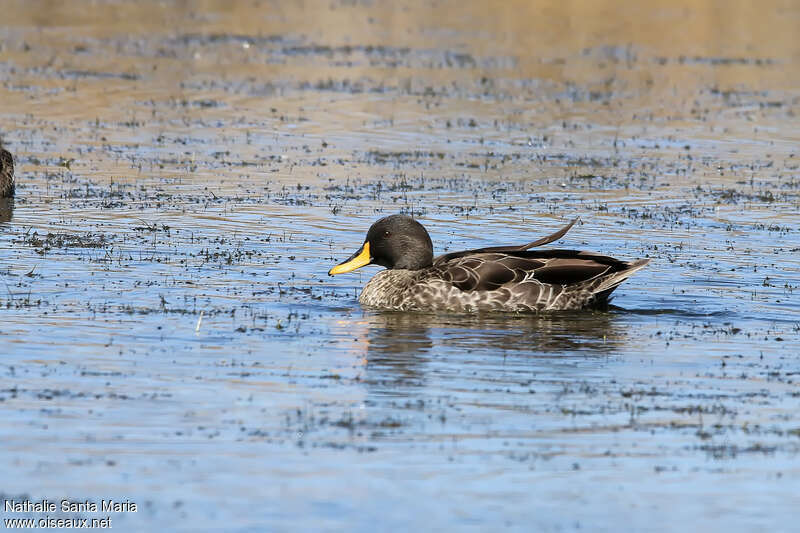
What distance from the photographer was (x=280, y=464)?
371 inches

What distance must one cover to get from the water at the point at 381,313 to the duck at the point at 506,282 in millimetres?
234

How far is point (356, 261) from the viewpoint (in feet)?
51.3

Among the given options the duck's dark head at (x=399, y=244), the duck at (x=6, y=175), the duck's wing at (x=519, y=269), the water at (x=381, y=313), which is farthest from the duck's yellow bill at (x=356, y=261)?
the duck at (x=6, y=175)

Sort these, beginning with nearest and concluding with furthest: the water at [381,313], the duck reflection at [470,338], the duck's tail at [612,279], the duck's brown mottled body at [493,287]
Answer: the water at [381,313] → the duck reflection at [470,338] → the duck's brown mottled body at [493,287] → the duck's tail at [612,279]

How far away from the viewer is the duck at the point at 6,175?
21.0 m

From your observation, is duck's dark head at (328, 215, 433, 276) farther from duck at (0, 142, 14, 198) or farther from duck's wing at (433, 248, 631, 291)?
duck at (0, 142, 14, 198)

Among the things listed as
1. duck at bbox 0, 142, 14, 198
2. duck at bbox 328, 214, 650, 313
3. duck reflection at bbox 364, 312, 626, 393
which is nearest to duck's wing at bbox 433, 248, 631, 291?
duck at bbox 328, 214, 650, 313

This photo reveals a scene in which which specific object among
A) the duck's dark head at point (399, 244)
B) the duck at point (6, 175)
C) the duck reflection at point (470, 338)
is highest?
the duck at point (6, 175)

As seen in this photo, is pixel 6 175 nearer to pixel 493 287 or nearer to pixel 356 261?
pixel 356 261

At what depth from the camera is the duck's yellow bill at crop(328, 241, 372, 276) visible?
15500mm

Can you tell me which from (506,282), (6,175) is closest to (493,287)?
(506,282)

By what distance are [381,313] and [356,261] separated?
1.00 meters

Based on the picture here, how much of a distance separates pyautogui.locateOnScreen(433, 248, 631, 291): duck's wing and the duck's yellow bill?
2.73 feet

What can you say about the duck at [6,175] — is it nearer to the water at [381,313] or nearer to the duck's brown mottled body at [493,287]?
the water at [381,313]
